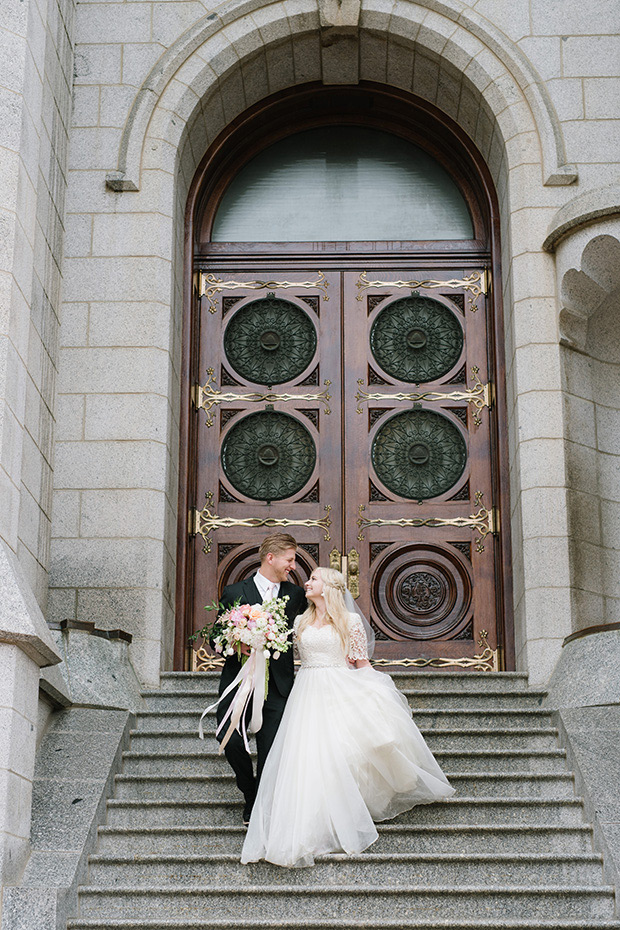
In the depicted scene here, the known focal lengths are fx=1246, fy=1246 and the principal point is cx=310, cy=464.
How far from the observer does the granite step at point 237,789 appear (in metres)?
7.32

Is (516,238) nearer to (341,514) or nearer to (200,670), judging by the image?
(341,514)

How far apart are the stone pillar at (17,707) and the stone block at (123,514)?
258 cm

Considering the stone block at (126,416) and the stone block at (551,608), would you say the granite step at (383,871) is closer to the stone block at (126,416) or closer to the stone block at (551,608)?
the stone block at (551,608)

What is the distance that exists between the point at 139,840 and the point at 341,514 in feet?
13.2

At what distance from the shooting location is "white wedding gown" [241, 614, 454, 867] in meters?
6.55

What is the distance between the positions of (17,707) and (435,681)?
347cm

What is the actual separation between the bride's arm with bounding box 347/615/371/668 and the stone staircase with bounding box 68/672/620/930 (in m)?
0.85

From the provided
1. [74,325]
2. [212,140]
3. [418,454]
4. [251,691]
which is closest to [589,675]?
[251,691]

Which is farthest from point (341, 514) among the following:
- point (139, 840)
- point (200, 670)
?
point (139, 840)

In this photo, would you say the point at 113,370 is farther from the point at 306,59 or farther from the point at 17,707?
the point at 17,707

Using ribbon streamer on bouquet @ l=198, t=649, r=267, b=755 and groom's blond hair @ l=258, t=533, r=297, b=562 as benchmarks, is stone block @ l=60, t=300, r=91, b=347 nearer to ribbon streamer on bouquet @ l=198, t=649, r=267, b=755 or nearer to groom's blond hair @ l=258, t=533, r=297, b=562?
groom's blond hair @ l=258, t=533, r=297, b=562

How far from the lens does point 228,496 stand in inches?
412

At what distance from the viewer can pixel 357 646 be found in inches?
293


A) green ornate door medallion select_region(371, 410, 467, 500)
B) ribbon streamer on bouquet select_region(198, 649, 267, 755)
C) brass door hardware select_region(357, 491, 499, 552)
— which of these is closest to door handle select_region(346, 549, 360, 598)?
brass door hardware select_region(357, 491, 499, 552)
